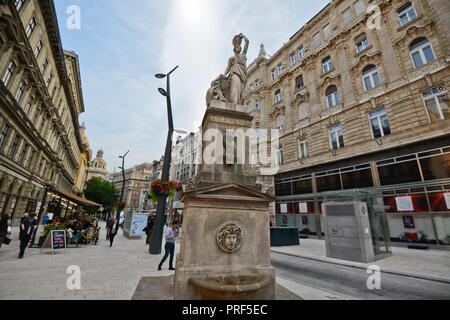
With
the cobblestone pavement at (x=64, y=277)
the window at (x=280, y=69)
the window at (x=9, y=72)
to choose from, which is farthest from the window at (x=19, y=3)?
the window at (x=280, y=69)

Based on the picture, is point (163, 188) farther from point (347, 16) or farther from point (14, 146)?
point (347, 16)

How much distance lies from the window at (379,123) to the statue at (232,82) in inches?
563

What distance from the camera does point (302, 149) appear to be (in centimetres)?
2192

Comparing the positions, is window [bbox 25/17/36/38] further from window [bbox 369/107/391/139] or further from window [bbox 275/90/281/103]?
window [bbox 369/107/391/139]

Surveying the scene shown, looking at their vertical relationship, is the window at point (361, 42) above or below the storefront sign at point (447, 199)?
above

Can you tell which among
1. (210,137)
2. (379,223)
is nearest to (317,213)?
(379,223)

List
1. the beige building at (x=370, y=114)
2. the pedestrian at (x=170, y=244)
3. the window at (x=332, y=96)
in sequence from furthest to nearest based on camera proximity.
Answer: the window at (x=332, y=96)
the beige building at (x=370, y=114)
the pedestrian at (x=170, y=244)

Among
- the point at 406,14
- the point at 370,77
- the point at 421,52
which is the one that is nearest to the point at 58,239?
the point at 370,77

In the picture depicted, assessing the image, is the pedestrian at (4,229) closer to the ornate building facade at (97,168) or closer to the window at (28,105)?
the window at (28,105)

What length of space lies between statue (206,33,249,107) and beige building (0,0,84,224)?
Answer: 39.4ft

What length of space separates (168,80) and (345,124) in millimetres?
15296

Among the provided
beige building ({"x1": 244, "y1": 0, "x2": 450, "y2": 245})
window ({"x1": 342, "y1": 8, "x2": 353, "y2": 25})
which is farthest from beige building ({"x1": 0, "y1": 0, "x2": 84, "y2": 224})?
window ({"x1": 342, "y1": 8, "x2": 353, "y2": 25})

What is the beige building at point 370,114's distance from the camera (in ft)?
42.1

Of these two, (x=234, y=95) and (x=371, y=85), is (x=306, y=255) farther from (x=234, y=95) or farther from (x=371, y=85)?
(x=371, y=85)
